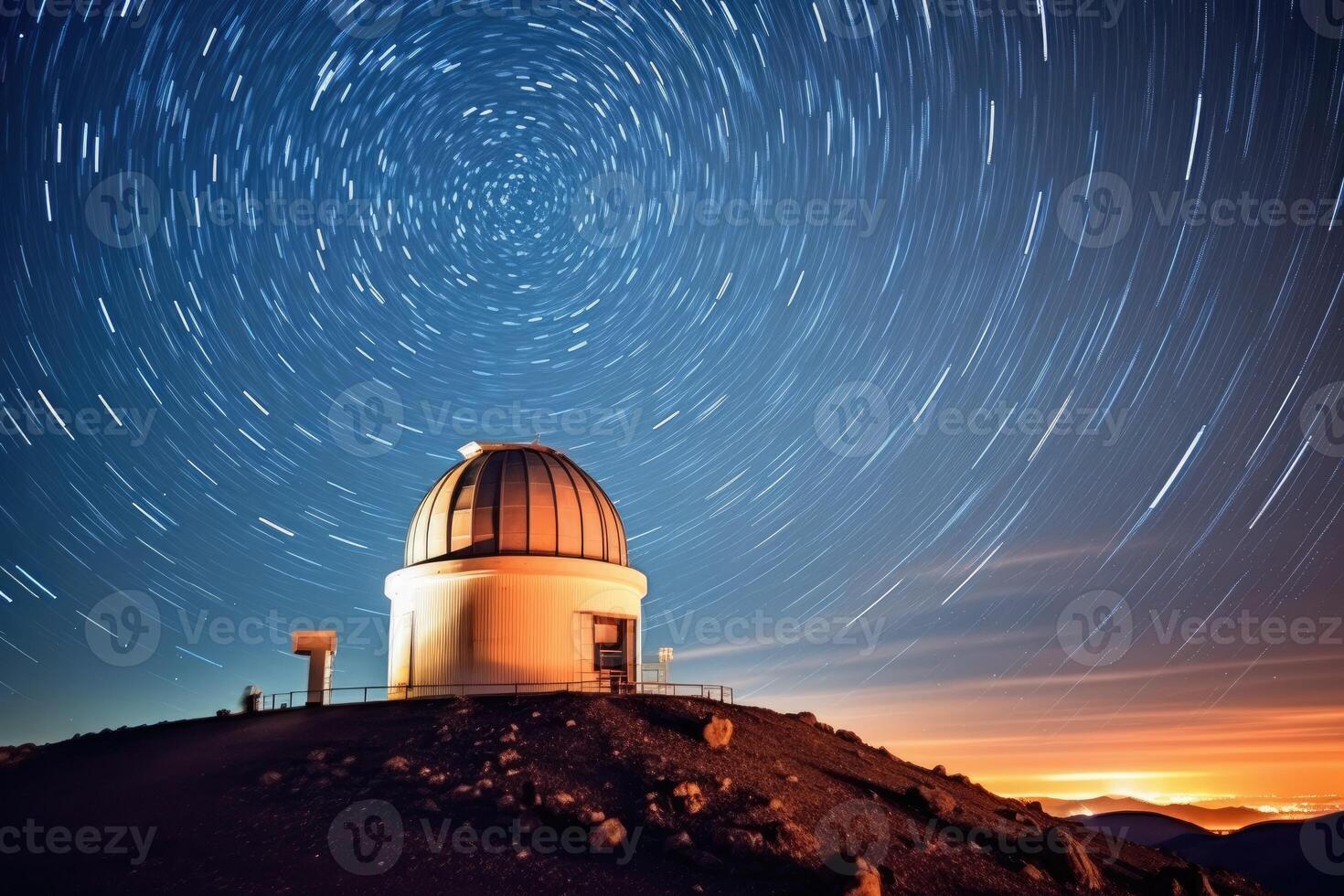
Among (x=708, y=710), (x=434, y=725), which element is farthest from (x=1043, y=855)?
(x=434, y=725)

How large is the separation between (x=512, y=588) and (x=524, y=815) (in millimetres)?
9694

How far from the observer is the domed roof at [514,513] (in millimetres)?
26734

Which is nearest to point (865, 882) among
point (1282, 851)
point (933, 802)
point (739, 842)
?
point (739, 842)

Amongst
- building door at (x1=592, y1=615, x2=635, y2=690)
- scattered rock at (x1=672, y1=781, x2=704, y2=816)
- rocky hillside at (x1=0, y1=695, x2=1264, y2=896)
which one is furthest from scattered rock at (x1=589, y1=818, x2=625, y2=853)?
building door at (x1=592, y1=615, x2=635, y2=690)

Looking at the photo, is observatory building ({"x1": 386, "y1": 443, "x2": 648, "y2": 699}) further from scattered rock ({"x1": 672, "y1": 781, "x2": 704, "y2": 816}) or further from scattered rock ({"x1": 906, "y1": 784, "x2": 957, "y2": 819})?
scattered rock ({"x1": 906, "y1": 784, "x2": 957, "y2": 819})

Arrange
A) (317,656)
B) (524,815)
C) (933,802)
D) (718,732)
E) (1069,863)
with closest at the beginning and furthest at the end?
(524,815) < (1069,863) < (933,802) < (718,732) < (317,656)

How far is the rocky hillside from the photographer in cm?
1509

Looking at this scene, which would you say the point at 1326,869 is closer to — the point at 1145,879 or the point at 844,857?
the point at 1145,879

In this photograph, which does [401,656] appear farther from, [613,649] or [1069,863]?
[1069,863]

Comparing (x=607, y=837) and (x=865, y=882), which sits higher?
(x=607, y=837)

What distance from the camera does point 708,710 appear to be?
22.3 meters

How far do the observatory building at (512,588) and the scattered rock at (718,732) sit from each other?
6265 millimetres

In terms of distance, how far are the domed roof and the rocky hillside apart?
5.11 m

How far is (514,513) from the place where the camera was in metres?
26.9
